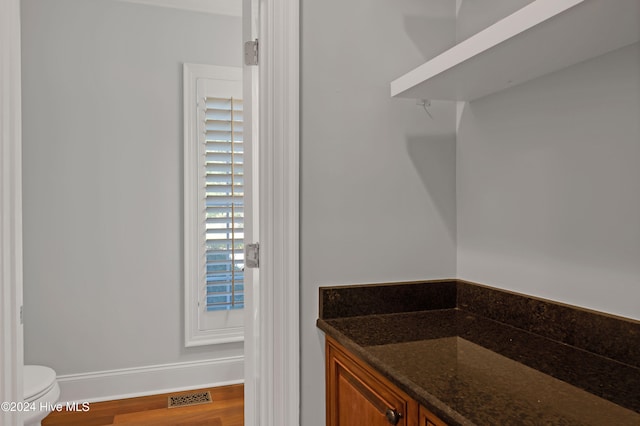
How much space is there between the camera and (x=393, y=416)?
3.23 ft

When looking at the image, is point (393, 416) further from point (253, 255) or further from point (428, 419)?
point (253, 255)

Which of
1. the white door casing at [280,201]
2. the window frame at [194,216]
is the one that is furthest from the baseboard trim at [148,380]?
the white door casing at [280,201]

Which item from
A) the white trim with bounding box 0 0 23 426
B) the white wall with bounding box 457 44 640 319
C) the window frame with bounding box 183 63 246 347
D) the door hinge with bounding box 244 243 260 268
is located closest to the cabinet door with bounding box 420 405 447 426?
the white wall with bounding box 457 44 640 319

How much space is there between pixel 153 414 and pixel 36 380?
724 millimetres

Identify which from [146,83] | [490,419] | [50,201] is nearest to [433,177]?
[490,419]

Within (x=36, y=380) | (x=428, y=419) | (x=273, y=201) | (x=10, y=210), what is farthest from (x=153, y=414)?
(x=428, y=419)

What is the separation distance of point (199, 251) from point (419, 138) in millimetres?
1896

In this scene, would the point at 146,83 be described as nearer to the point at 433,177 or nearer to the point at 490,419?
the point at 433,177

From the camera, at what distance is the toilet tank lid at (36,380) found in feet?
6.53

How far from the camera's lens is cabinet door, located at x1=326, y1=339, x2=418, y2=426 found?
3.21ft

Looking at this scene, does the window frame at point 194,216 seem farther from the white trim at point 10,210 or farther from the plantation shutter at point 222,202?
the white trim at point 10,210

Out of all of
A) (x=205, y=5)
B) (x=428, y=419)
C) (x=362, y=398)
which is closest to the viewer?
(x=428, y=419)

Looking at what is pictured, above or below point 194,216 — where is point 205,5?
above

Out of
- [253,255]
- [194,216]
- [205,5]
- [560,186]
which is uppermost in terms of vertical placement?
[205,5]
